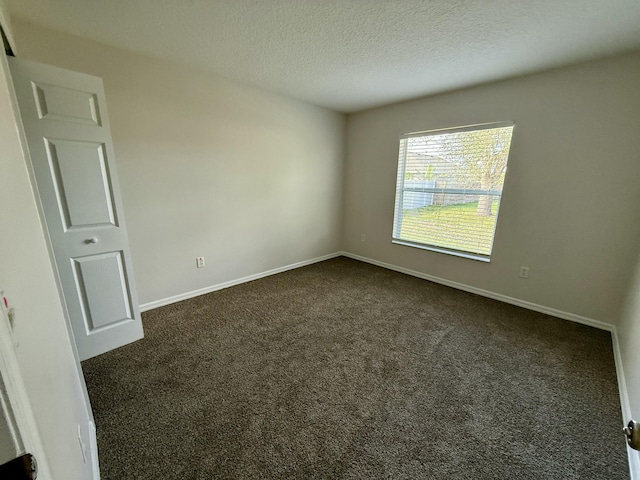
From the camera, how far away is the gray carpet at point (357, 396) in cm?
122

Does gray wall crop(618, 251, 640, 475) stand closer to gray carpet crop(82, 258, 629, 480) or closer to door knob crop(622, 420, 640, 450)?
gray carpet crop(82, 258, 629, 480)

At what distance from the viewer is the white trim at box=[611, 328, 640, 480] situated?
116cm

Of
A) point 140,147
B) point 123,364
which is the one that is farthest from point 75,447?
point 140,147

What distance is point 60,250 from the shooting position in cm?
171

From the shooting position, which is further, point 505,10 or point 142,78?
point 142,78

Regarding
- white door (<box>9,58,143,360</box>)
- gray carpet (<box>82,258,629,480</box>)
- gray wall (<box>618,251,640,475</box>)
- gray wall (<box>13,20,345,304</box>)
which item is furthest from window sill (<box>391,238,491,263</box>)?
white door (<box>9,58,143,360</box>)

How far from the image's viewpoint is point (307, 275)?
362 cm

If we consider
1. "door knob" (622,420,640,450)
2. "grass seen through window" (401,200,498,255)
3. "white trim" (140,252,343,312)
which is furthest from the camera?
"grass seen through window" (401,200,498,255)

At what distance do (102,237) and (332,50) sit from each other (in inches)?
91.6

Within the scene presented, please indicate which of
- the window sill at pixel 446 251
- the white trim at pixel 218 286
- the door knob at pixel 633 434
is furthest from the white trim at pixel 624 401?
the white trim at pixel 218 286

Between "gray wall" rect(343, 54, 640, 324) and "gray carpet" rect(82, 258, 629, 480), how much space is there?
17.5 inches

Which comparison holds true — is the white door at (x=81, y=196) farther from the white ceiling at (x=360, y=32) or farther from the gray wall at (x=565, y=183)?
the gray wall at (x=565, y=183)

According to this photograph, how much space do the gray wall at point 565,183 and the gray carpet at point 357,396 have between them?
446 mm

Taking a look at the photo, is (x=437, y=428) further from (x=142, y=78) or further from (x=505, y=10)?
(x=142, y=78)
